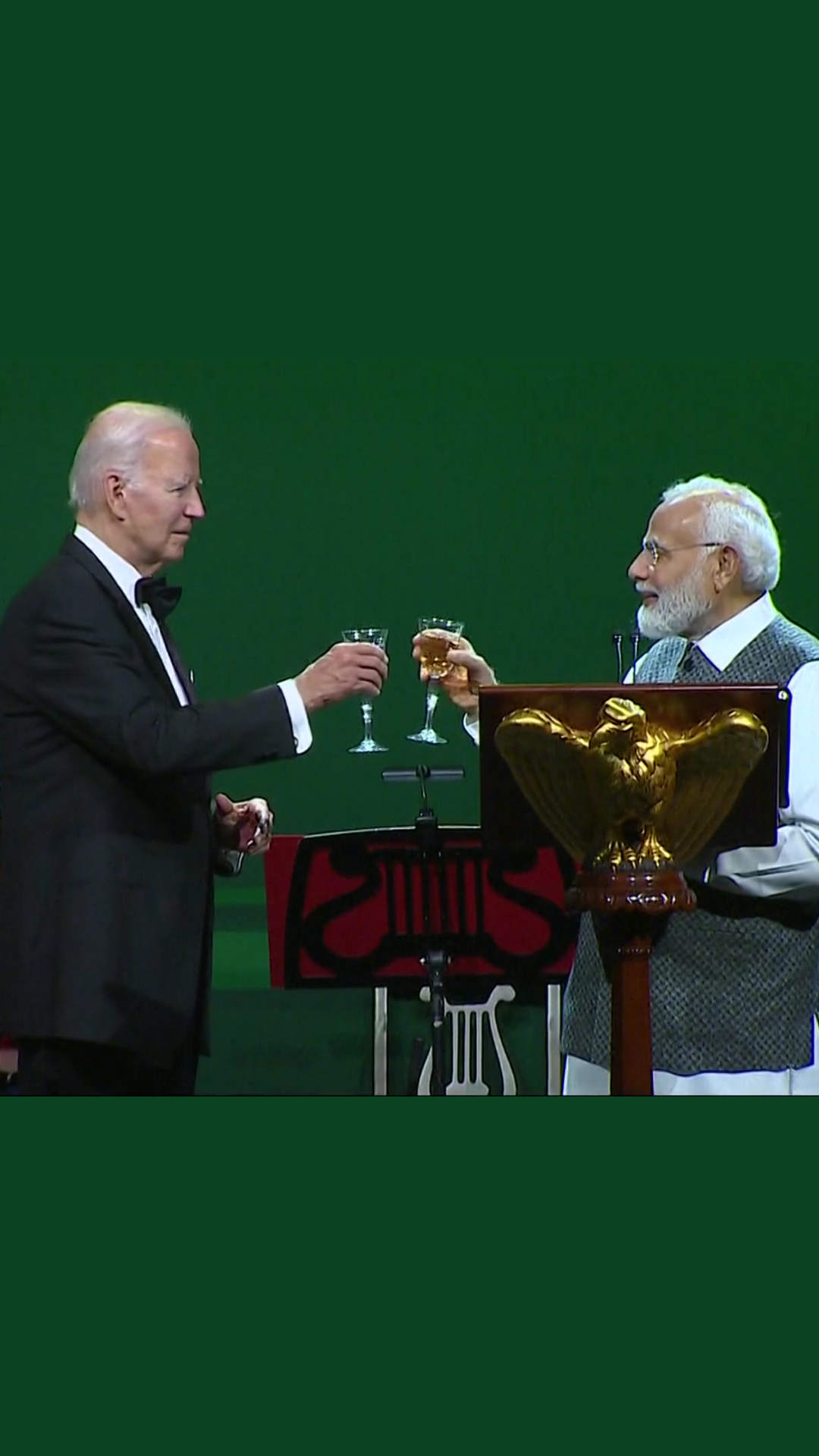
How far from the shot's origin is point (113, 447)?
2836 millimetres

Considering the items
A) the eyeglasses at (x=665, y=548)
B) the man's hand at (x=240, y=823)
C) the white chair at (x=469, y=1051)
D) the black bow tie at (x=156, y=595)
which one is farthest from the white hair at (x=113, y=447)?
the white chair at (x=469, y=1051)

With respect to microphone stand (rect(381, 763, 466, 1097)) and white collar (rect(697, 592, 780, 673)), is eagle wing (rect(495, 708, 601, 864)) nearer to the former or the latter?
white collar (rect(697, 592, 780, 673))

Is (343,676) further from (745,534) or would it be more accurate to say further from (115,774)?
(745,534)

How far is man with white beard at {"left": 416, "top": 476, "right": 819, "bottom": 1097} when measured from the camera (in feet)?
9.18

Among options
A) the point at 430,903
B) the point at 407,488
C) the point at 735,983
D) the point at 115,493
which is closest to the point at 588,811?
the point at 735,983

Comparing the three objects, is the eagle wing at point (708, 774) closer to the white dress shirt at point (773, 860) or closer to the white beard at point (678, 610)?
the white dress shirt at point (773, 860)

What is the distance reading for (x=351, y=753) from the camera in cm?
551

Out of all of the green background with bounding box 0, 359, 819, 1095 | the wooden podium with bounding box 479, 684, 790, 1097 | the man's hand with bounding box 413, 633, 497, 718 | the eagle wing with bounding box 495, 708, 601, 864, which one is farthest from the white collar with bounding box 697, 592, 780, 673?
the green background with bounding box 0, 359, 819, 1095

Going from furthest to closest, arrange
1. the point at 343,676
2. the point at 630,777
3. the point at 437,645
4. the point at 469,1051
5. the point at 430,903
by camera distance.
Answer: the point at 469,1051, the point at 430,903, the point at 437,645, the point at 343,676, the point at 630,777

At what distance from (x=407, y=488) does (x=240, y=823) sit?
261 centimetres

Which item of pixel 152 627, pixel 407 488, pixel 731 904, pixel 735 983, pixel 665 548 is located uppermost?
pixel 407 488

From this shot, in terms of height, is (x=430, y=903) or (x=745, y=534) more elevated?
(x=745, y=534)

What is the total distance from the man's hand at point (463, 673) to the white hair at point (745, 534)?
48 cm

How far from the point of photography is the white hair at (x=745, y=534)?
2.99 metres
